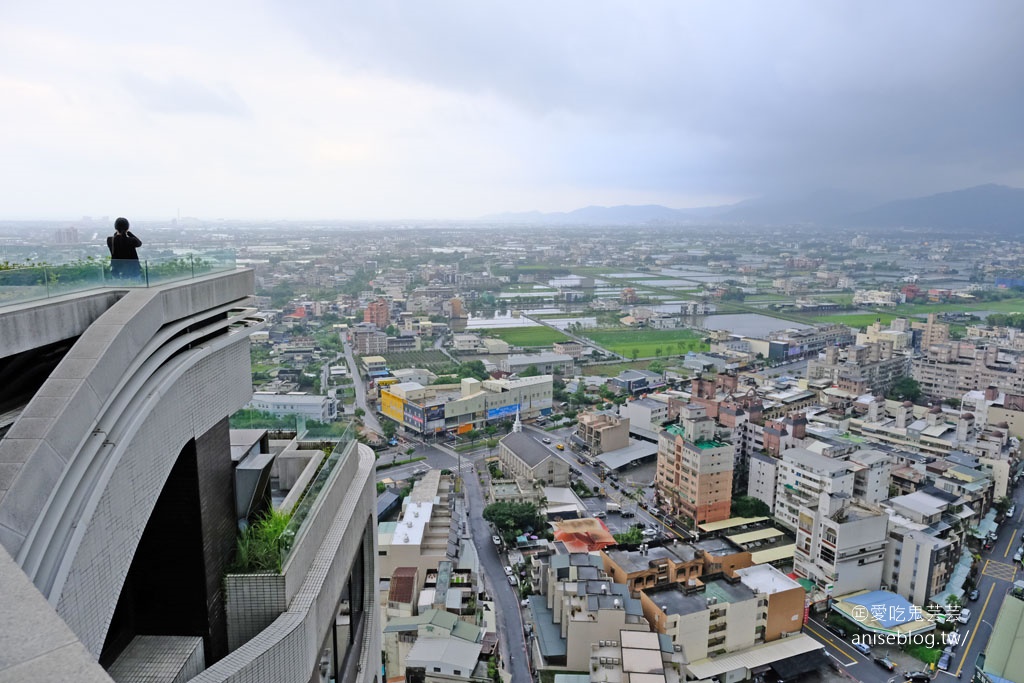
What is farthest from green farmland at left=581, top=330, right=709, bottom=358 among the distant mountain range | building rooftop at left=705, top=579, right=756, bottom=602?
the distant mountain range

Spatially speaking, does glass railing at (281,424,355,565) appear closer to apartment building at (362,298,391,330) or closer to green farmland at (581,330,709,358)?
green farmland at (581,330,709,358)

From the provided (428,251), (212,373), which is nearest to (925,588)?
(212,373)

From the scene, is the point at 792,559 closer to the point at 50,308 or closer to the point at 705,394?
the point at 705,394

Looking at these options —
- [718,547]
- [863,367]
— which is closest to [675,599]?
[718,547]

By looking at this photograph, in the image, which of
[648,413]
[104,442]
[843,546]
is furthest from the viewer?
[648,413]

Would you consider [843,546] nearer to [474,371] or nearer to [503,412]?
[503,412]

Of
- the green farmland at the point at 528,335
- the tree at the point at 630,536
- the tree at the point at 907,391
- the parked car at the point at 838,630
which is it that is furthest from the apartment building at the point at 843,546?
the green farmland at the point at 528,335
